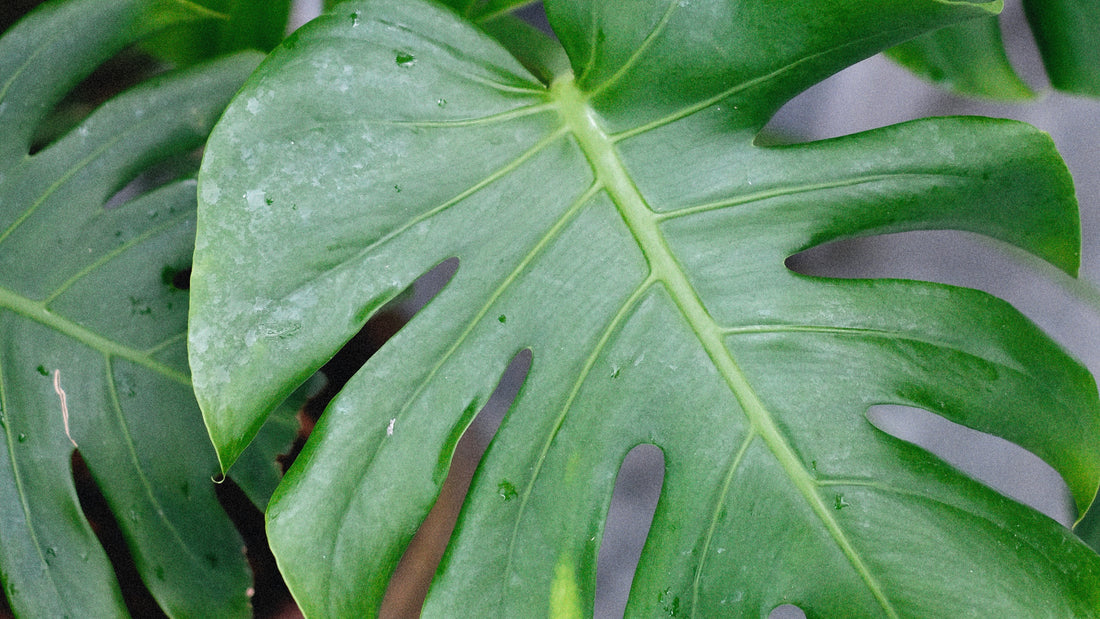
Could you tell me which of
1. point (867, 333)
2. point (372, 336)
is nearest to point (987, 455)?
point (867, 333)

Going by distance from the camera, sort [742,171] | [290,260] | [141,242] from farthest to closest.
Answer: [141,242]
[742,171]
[290,260]

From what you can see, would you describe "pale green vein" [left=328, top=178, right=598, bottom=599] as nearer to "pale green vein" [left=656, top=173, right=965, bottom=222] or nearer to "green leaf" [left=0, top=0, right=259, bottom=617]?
"pale green vein" [left=656, top=173, right=965, bottom=222]

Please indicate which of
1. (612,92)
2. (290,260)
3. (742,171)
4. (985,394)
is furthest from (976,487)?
(290,260)

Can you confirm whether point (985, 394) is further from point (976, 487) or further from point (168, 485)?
point (168, 485)

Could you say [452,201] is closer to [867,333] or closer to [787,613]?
[867,333]

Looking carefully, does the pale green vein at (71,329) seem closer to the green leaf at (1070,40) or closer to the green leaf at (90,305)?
the green leaf at (90,305)

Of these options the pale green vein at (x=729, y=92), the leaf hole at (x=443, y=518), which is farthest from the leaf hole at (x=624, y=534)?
the pale green vein at (x=729, y=92)
